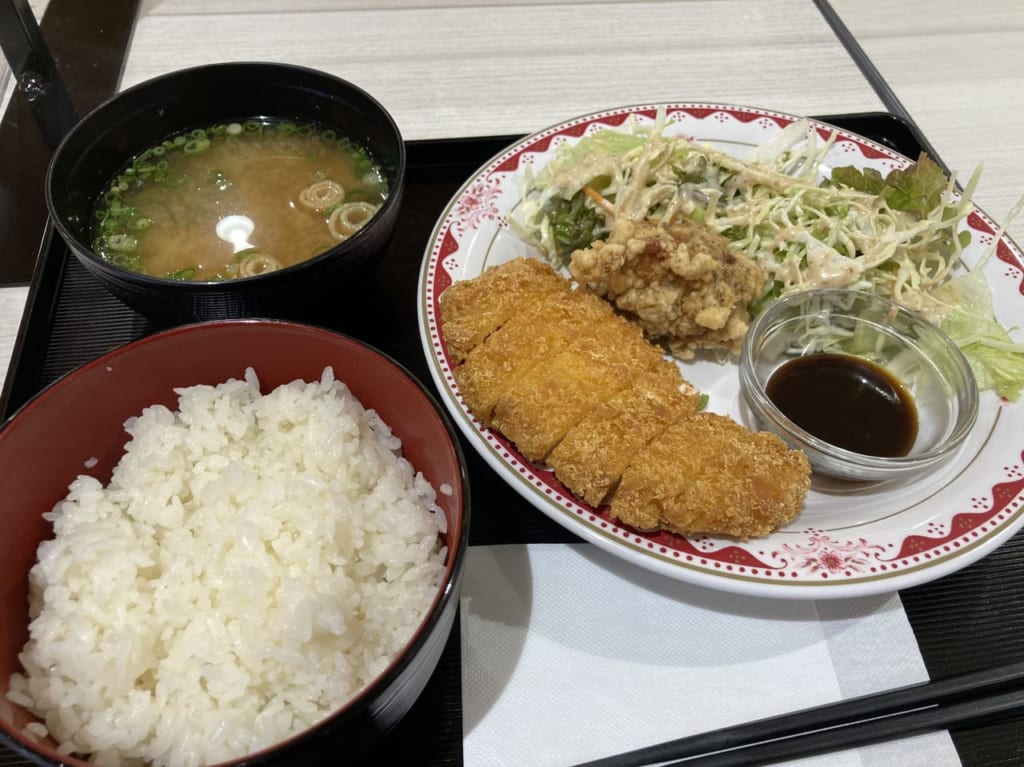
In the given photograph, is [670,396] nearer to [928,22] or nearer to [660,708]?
[660,708]

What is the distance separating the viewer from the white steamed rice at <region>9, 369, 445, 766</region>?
126 centimetres

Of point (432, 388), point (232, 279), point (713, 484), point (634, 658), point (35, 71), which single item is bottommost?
point (634, 658)

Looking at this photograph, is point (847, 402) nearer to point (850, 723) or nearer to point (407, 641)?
point (850, 723)

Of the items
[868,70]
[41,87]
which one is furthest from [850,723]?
[41,87]

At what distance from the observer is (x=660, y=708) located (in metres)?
1.56

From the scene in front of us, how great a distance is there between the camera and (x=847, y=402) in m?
2.15

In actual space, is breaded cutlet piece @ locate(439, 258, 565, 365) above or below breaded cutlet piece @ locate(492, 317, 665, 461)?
above

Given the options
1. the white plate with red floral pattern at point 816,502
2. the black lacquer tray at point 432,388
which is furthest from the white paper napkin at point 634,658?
the white plate with red floral pattern at point 816,502

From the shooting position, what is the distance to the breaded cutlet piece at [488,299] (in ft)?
6.47

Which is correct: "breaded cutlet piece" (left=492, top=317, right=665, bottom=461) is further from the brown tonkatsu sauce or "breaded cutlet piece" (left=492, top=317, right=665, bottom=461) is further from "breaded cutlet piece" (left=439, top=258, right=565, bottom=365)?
the brown tonkatsu sauce

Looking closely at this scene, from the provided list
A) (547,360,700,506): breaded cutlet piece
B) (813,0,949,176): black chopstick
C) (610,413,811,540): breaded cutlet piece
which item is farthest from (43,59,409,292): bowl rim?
(813,0,949,176): black chopstick

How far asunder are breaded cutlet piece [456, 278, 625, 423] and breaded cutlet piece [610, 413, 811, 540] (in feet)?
1.25

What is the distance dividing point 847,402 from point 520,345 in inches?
40.2

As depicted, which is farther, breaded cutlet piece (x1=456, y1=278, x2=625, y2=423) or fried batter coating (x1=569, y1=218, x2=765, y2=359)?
fried batter coating (x1=569, y1=218, x2=765, y2=359)
